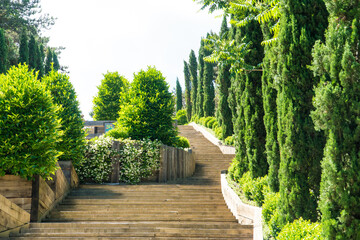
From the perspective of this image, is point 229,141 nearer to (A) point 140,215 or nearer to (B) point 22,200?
(A) point 140,215

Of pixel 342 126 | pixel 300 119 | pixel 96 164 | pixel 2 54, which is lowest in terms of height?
pixel 96 164

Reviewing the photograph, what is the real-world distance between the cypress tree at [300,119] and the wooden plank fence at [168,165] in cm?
724

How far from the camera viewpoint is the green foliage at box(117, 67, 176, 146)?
14484 mm

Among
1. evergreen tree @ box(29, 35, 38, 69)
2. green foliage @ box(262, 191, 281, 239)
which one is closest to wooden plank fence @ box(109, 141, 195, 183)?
green foliage @ box(262, 191, 281, 239)

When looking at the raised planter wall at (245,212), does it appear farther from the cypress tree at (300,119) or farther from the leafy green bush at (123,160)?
the leafy green bush at (123,160)

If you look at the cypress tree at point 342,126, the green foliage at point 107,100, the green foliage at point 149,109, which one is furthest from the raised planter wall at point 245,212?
the green foliage at point 107,100

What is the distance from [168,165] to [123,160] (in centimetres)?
188

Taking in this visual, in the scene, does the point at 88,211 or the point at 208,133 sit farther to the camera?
the point at 208,133

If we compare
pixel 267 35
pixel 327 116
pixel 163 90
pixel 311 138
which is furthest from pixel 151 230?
pixel 163 90

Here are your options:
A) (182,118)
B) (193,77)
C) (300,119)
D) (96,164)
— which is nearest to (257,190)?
(300,119)

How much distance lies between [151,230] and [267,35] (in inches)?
231

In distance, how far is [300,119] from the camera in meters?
6.23

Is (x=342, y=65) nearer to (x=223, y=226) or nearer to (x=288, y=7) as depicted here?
(x=288, y=7)

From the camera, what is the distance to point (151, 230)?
7168 mm
